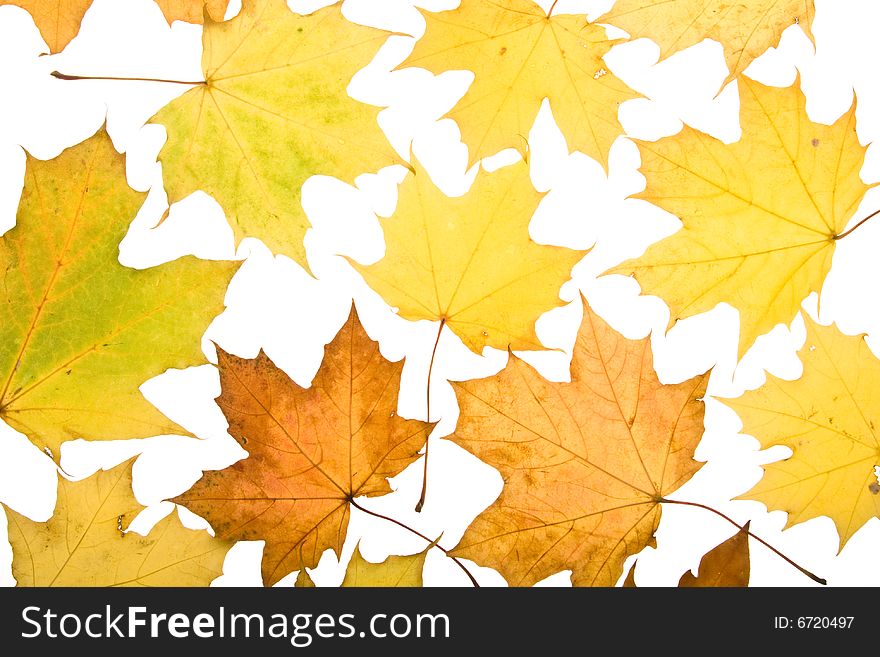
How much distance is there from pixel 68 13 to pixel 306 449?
1.30 metres

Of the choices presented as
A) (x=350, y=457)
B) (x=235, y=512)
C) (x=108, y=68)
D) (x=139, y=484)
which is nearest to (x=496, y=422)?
(x=350, y=457)

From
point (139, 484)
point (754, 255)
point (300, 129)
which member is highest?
point (300, 129)

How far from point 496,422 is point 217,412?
2.60 ft

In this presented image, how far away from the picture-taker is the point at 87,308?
162cm

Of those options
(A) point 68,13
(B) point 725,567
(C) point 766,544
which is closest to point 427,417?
(B) point 725,567

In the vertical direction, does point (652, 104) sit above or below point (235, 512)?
above

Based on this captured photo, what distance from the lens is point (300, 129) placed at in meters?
1.66

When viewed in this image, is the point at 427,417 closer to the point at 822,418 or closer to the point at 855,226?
the point at 822,418

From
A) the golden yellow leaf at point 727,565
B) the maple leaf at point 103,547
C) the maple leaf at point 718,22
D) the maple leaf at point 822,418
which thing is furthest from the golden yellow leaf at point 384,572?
the maple leaf at point 718,22

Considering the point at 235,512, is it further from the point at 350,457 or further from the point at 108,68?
the point at 108,68

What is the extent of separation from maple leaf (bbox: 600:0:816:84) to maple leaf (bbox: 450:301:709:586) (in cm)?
81

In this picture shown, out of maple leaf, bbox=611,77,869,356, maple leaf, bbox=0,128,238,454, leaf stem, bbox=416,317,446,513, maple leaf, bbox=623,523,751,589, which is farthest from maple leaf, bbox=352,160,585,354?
maple leaf, bbox=623,523,751,589

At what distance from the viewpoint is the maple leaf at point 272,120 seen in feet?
5.38

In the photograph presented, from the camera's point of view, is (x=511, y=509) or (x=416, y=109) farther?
(x=416, y=109)
